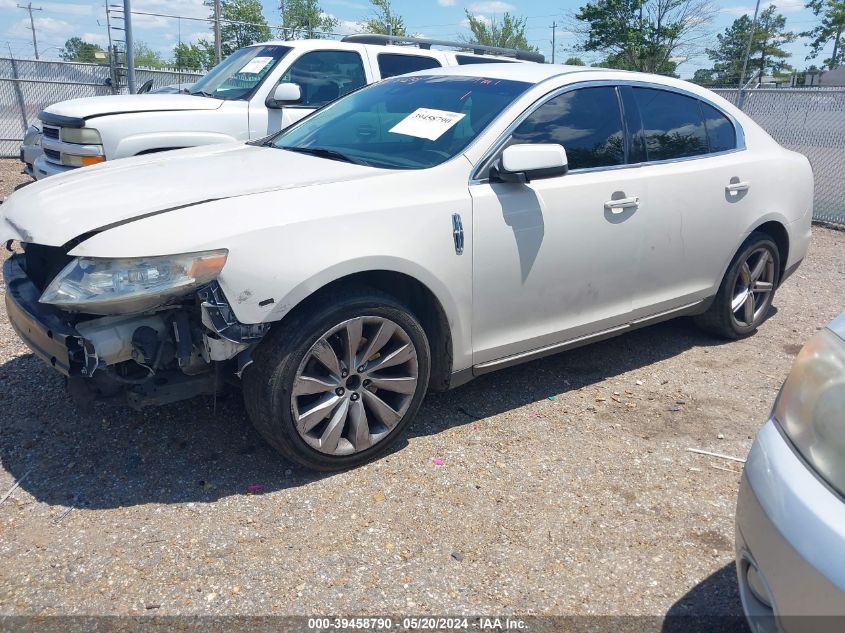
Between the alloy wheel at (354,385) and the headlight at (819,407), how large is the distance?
1.65 metres

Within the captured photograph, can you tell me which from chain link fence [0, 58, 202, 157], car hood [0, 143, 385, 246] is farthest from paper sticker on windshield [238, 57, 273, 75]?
chain link fence [0, 58, 202, 157]

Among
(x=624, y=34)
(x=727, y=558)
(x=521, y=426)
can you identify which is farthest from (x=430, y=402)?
(x=624, y=34)

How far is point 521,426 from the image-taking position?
12.4 feet

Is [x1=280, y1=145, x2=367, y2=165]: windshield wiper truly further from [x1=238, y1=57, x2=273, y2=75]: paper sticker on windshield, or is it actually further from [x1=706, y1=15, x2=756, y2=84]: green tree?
[x1=706, y1=15, x2=756, y2=84]: green tree

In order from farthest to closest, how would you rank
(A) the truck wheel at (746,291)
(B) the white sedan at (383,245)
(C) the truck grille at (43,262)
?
1. (A) the truck wheel at (746,291)
2. (C) the truck grille at (43,262)
3. (B) the white sedan at (383,245)

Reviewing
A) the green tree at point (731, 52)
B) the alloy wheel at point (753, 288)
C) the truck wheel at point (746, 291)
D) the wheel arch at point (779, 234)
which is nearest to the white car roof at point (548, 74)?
the wheel arch at point (779, 234)

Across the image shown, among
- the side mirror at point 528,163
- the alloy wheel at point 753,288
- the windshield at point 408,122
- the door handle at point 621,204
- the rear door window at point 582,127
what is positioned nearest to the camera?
the side mirror at point 528,163

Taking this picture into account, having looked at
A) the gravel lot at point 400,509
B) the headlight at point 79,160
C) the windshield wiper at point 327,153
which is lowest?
the gravel lot at point 400,509

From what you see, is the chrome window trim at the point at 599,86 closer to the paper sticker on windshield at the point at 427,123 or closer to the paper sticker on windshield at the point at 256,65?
the paper sticker on windshield at the point at 427,123

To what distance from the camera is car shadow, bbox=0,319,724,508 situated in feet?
10.2

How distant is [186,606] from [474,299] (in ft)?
5.86

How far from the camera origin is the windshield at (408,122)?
3.58 meters

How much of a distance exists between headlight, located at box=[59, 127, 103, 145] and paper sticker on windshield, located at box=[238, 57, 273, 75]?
177cm

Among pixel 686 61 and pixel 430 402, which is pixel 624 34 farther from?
pixel 430 402
